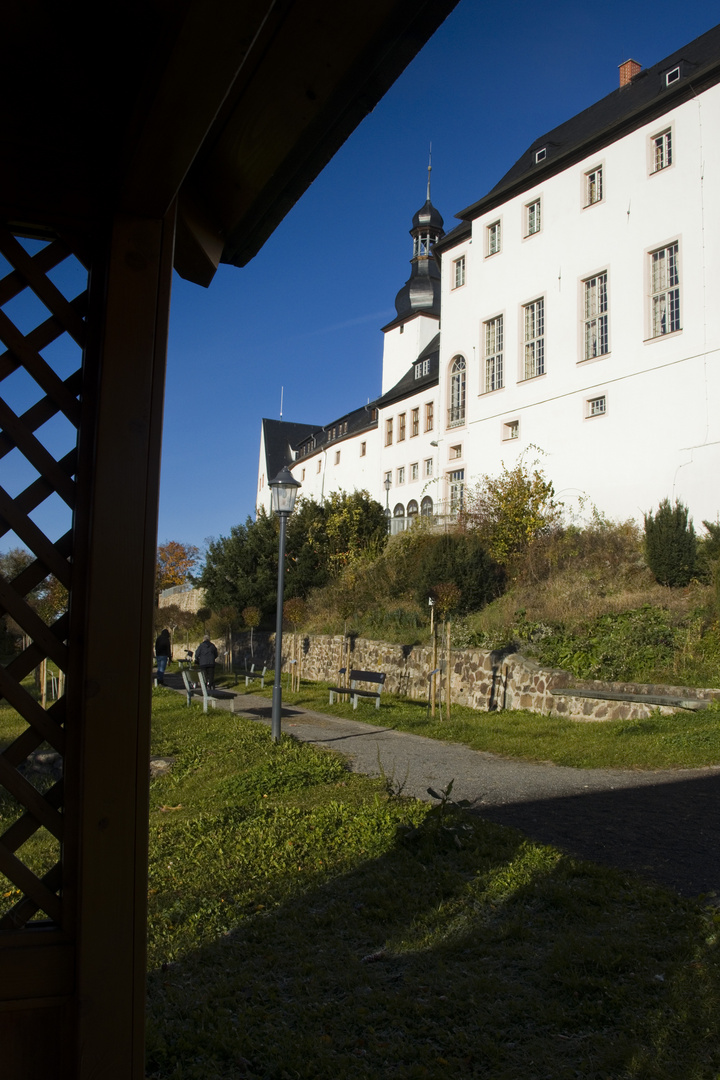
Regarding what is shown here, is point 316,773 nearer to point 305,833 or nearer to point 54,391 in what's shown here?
point 305,833

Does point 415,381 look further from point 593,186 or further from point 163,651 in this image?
point 163,651

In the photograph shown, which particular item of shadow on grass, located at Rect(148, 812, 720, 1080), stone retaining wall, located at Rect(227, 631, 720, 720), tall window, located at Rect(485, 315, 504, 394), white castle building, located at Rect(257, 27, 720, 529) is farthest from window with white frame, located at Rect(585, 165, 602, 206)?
shadow on grass, located at Rect(148, 812, 720, 1080)

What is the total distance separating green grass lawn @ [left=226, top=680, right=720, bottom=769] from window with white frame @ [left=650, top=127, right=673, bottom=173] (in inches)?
644

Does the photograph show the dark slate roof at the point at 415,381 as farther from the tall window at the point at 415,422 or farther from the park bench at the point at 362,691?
the park bench at the point at 362,691

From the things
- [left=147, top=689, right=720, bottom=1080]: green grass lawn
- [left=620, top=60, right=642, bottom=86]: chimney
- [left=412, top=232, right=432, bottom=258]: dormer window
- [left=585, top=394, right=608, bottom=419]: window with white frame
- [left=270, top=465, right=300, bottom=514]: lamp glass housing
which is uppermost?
[left=412, top=232, right=432, bottom=258]: dormer window

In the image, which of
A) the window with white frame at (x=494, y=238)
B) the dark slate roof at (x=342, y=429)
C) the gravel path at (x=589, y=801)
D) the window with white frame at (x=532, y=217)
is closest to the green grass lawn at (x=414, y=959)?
the gravel path at (x=589, y=801)

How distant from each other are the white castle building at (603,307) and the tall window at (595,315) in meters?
0.04

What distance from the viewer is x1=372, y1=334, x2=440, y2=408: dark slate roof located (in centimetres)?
3888

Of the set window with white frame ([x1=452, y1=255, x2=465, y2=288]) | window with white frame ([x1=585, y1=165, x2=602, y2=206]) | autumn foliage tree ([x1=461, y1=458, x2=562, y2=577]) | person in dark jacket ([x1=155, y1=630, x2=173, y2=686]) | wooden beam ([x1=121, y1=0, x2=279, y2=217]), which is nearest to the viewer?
wooden beam ([x1=121, y1=0, x2=279, y2=217])

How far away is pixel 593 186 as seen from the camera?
81.5 feet

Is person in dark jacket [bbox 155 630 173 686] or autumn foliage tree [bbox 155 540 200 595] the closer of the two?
person in dark jacket [bbox 155 630 173 686]

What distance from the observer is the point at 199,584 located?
33.0 m

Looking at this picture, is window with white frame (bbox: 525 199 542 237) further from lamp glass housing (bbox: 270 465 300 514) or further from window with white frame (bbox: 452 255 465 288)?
lamp glass housing (bbox: 270 465 300 514)

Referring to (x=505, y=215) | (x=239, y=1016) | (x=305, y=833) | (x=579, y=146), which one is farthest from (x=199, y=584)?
(x=239, y=1016)
